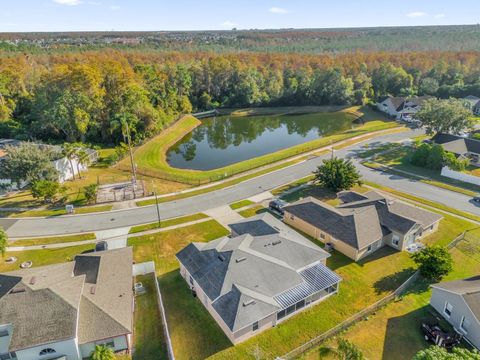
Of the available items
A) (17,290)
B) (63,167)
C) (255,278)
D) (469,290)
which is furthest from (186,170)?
(469,290)

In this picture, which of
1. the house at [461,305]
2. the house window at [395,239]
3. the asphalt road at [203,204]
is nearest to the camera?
the house at [461,305]

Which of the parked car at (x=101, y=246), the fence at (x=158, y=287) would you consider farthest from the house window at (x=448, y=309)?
the parked car at (x=101, y=246)

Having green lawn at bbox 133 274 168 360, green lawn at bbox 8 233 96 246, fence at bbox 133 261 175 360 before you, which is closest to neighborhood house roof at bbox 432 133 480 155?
fence at bbox 133 261 175 360

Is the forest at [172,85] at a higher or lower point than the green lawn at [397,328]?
higher

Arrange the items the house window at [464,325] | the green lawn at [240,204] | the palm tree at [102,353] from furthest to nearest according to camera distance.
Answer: the green lawn at [240,204]
the house window at [464,325]
the palm tree at [102,353]

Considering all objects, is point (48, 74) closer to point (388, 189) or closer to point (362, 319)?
point (388, 189)

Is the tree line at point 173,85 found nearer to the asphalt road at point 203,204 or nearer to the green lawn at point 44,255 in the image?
the asphalt road at point 203,204

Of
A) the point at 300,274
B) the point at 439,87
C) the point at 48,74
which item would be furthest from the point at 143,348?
the point at 439,87
